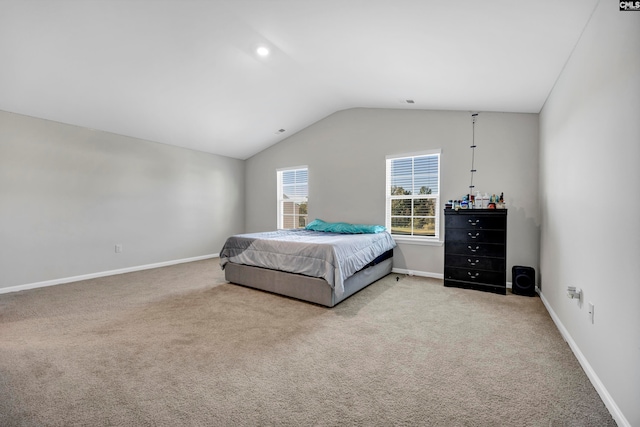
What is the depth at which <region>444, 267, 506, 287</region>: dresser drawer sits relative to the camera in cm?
354

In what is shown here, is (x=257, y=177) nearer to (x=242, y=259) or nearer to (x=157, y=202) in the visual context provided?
(x=157, y=202)

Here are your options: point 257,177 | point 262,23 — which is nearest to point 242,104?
point 262,23

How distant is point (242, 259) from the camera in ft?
12.6

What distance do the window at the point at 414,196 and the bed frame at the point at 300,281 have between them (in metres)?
0.76

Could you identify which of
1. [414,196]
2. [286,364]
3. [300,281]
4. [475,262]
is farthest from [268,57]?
[475,262]

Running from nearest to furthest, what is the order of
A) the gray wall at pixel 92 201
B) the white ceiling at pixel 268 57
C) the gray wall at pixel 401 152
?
the white ceiling at pixel 268 57, the gray wall at pixel 92 201, the gray wall at pixel 401 152

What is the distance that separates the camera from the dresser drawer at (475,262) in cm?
354

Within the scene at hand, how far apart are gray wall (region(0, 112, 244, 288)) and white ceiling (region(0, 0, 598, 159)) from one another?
0.36 m

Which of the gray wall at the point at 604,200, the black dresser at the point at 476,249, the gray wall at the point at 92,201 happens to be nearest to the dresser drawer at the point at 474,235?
the black dresser at the point at 476,249

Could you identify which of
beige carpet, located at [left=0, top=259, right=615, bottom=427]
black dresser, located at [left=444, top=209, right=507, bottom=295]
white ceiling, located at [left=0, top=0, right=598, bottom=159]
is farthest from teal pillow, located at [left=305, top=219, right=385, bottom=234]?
white ceiling, located at [left=0, top=0, right=598, bottom=159]

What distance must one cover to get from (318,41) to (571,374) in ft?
11.3

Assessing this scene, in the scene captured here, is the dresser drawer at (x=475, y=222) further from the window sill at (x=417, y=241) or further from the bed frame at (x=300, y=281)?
the bed frame at (x=300, y=281)

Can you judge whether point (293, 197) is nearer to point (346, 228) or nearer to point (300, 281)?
point (346, 228)

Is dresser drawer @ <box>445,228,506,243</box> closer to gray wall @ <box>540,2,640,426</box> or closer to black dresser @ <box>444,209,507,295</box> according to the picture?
black dresser @ <box>444,209,507,295</box>
